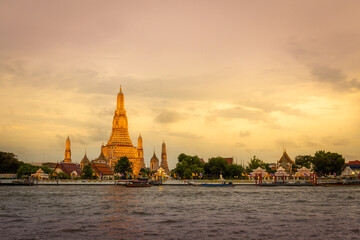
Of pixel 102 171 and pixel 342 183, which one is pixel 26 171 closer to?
pixel 102 171

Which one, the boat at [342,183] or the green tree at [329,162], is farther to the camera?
the green tree at [329,162]

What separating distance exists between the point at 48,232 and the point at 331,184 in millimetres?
102435

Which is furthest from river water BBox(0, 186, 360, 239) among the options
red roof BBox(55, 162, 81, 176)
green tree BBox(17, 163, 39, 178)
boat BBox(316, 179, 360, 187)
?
red roof BBox(55, 162, 81, 176)

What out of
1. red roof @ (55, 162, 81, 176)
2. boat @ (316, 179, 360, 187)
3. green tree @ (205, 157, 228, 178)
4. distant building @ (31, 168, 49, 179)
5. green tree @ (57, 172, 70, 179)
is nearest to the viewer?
boat @ (316, 179, 360, 187)

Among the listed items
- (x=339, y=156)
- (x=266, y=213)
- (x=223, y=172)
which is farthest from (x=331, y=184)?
(x=266, y=213)

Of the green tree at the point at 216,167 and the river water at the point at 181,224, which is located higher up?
the green tree at the point at 216,167

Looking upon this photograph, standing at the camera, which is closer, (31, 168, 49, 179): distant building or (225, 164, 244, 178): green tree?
(31, 168, 49, 179): distant building

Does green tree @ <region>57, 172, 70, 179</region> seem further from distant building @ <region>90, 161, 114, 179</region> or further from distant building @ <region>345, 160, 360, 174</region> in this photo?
distant building @ <region>345, 160, 360, 174</region>

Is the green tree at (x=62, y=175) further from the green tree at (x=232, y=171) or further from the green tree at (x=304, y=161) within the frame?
the green tree at (x=304, y=161)

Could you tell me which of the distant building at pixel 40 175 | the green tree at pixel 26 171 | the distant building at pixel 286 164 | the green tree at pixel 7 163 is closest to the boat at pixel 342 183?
the distant building at pixel 286 164

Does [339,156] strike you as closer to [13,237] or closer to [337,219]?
[337,219]

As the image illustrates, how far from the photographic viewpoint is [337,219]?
37656mm

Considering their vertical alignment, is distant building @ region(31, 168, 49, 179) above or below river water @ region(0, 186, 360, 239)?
above

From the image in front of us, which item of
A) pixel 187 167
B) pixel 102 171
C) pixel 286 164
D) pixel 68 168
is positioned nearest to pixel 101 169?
pixel 102 171
